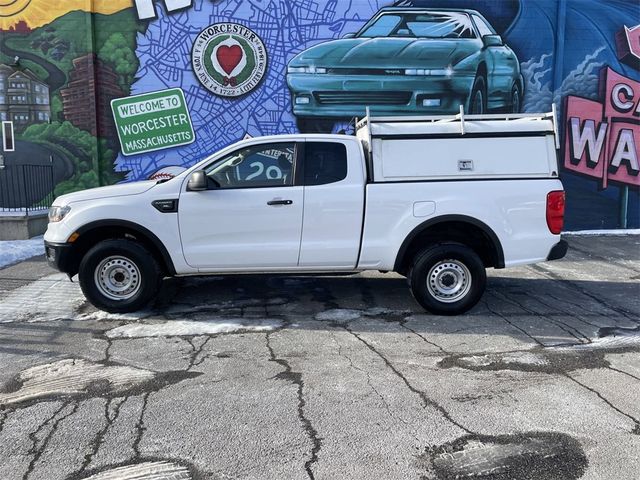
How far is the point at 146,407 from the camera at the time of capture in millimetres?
A: 3684

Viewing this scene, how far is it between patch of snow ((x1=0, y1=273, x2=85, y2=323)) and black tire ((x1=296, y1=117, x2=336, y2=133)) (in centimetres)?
646

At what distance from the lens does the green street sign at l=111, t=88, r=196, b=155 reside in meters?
11.9

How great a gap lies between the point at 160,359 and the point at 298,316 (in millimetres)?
1721

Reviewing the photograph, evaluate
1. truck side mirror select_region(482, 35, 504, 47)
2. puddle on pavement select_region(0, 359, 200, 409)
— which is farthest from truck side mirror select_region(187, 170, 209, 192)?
truck side mirror select_region(482, 35, 504, 47)

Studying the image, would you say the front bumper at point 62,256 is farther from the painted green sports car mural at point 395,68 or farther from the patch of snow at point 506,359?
the painted green sports car mural at point 395,68

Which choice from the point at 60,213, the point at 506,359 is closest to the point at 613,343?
the point at 506,359

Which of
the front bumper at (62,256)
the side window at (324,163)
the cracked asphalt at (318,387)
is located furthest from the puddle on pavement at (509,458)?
the front bumper at (62,256)

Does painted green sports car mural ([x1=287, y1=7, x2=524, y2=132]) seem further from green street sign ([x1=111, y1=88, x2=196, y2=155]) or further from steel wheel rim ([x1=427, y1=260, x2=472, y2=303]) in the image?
steel wheel rim ([x1=427, y1=260, x2=472, y2=303])

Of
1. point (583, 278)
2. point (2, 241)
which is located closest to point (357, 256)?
point (583, 278)

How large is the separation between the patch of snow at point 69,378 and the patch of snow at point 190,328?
0.77 m

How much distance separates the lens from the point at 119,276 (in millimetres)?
5797

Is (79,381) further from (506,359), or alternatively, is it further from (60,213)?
(506,359)

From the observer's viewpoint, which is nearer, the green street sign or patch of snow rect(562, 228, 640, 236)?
the green street sign

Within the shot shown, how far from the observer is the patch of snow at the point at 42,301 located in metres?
5.90
